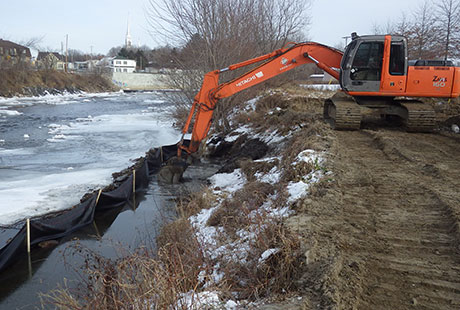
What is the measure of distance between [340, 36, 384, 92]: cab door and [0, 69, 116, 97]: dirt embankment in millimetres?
45933

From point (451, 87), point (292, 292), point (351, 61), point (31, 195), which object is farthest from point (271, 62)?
point (292, 292)

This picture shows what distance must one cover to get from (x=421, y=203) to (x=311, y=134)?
486 centimetres

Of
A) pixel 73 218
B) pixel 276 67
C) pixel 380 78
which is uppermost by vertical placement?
pixel 276 67

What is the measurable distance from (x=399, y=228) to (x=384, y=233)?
0.27 metres

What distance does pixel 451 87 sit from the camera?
32.3 feet

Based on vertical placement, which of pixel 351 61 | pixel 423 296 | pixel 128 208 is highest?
pixel 351 61

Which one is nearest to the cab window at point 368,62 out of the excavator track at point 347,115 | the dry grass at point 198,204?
the excavator track at point 347,115

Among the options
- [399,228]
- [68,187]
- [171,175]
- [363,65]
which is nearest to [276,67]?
[363,65]

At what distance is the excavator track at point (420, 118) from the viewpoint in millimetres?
10023

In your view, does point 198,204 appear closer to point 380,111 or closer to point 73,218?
point 73,218

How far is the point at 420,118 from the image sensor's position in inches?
396

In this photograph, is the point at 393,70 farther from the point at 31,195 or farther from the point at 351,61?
the point at 31,195

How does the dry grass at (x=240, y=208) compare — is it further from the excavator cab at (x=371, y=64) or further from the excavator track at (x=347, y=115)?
the excavator cab at (x=371, y=64)

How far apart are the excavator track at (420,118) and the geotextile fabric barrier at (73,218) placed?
26.1 ft
